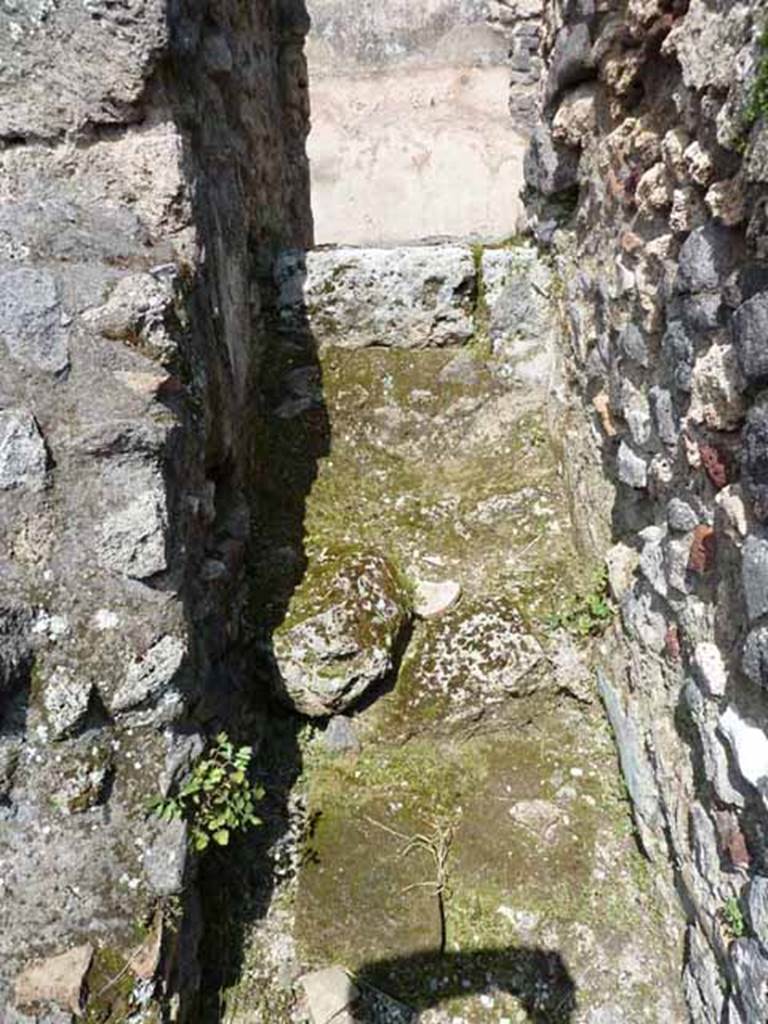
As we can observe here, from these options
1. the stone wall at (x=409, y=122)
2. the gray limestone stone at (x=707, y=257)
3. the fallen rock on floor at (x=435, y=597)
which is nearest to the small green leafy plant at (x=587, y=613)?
the fallen rock on floor at (x=435, y=597)

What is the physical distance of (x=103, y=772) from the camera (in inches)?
61.4

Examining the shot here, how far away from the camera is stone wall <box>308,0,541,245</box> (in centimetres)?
845

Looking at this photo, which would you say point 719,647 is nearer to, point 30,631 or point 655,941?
point 655,941

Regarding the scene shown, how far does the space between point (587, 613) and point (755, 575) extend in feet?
3.32

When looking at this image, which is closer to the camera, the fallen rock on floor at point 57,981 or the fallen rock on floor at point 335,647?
the fallen rock on floor at point 57,981

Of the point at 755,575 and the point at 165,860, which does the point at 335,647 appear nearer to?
the point at 165,860

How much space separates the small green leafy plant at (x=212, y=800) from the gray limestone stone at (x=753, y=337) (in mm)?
1270

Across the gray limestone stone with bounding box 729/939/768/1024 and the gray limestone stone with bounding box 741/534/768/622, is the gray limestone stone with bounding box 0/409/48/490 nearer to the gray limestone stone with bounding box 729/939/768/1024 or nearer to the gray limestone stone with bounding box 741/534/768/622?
the gray limestone stone with bounding box 741/534/768/622

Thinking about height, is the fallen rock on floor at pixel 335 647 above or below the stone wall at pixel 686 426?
below

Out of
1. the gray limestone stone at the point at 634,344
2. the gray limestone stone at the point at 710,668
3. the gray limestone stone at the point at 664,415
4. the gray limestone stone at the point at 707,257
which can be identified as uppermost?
the gray limestone stone at the point at 707,257

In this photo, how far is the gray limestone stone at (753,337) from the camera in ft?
4.00

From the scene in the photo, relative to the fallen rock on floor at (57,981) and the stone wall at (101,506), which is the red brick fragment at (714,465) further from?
the fallen rock on floor at (57,981)

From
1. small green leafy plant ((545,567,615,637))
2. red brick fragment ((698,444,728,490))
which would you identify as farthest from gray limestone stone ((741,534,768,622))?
small green leafy plant ((545,567,615,637))

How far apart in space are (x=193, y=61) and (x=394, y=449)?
1340mm
